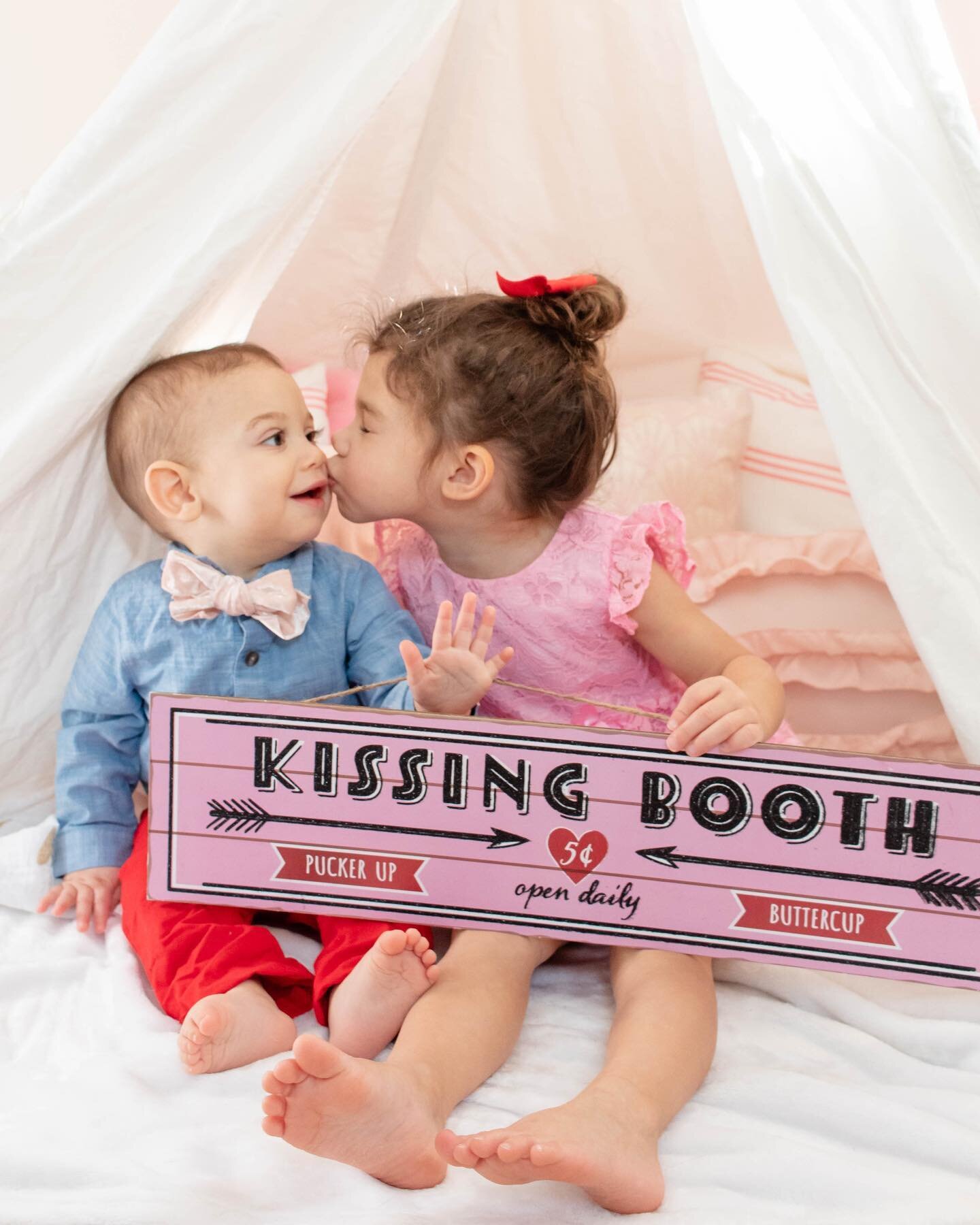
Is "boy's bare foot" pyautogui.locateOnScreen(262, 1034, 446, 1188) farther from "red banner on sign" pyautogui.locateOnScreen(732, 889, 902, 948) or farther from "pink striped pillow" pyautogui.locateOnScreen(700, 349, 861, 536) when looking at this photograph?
"pink striped pillow" pyautogui.locateOnScreen(700, 349, 861, 536)

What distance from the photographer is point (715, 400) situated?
1536mm

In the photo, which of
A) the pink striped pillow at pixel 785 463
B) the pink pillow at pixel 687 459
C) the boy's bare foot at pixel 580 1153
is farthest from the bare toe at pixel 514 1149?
the pink striped pillow at pixel 785 463

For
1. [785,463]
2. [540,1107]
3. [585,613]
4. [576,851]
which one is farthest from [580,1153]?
[785,463]

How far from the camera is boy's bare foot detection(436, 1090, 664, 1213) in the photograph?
67 cm

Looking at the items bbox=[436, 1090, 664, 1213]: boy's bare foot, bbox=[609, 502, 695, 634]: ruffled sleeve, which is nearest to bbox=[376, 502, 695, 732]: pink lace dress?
bbox=[609, 502, 695, 634]: ruffled sleeve

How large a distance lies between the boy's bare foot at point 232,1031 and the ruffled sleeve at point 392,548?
501 mm

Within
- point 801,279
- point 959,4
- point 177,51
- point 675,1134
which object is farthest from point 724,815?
point 959,4

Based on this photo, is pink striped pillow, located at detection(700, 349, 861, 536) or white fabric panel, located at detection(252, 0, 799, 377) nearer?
white fabric panel, located at detection(252, 0, 799, 377)

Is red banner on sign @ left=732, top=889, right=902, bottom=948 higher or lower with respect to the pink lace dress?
lower

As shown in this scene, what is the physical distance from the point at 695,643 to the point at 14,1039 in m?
0.69

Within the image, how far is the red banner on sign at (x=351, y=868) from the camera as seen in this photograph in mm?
917

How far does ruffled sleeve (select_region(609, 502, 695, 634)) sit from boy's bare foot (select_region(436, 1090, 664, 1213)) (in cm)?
48

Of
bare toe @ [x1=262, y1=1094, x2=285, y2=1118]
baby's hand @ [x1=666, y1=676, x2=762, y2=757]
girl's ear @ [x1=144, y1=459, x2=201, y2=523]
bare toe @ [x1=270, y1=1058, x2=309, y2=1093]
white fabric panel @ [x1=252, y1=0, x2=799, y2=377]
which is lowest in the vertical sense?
bare toe @ [x1=262, y1=1094, x2=285, y2=1118]

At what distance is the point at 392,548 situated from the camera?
130 cm
